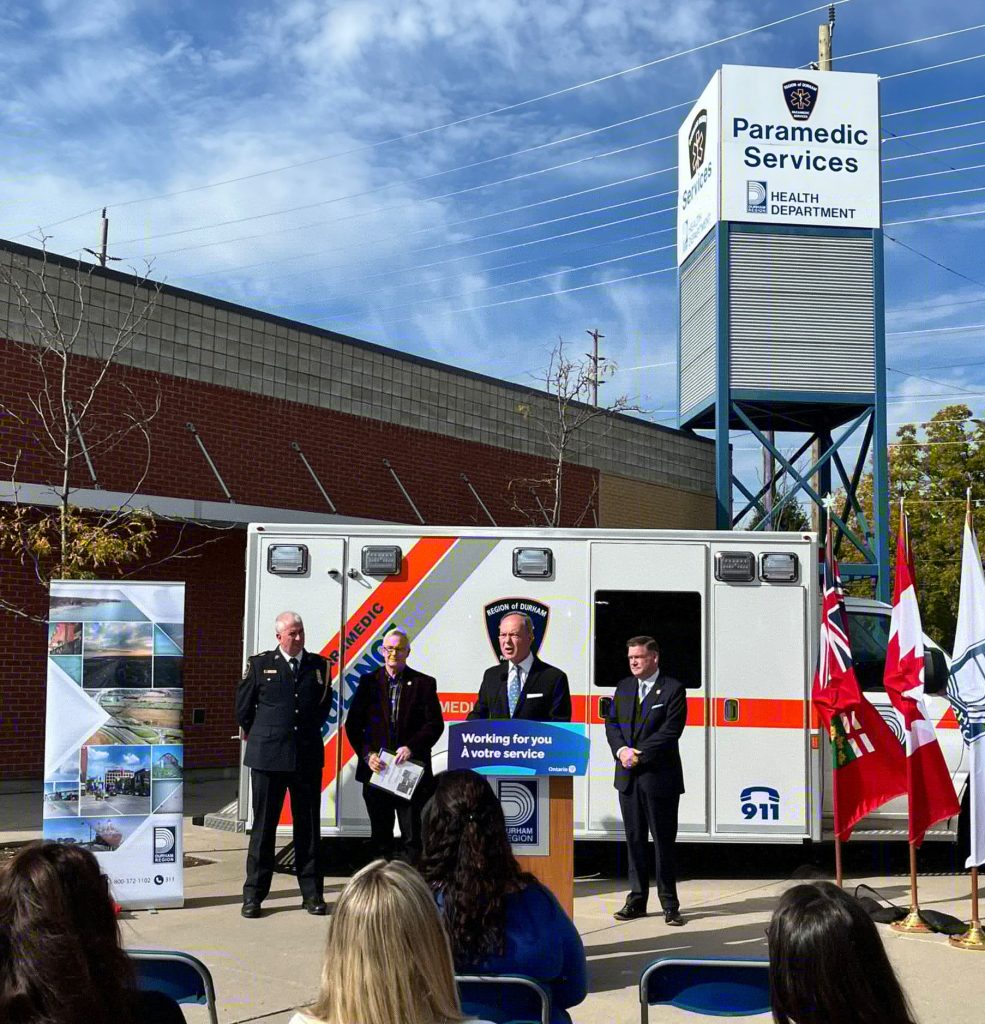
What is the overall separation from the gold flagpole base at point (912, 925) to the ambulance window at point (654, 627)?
2322mm

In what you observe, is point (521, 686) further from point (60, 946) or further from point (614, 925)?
point (60, 946)

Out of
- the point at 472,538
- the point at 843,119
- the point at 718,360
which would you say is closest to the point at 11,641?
the point at 472,538

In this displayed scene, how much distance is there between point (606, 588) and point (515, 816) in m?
3.03

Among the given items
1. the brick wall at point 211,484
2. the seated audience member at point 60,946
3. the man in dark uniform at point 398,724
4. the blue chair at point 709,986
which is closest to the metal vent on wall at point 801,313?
the brick wall at point 211,484

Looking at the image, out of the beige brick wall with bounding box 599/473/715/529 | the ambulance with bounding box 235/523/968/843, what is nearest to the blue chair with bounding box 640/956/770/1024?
the ambulance with bounding box 235/523/968/843

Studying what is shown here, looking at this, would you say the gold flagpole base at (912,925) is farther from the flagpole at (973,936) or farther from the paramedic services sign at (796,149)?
the paramedic services sign at (796,149)

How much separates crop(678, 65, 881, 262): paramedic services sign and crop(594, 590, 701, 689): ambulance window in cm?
1200

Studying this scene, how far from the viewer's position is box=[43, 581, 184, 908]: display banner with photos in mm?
8500

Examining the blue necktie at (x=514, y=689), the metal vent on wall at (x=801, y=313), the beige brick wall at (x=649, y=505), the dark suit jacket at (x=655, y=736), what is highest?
the metal vent on wall at (x=801, y=313)

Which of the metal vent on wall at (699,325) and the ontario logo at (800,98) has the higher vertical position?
the ontario logo at (800,98)

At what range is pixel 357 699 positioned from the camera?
8750 mm

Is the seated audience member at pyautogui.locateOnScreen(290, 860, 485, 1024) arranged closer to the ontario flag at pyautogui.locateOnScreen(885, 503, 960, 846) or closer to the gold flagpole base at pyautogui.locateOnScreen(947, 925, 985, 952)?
the gold flagpole base at pyautogui.locateOnScreen(947, 925, 985, 952)

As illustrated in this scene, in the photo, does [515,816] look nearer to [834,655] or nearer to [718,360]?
[834,655]

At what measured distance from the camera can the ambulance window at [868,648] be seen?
1030 cm
